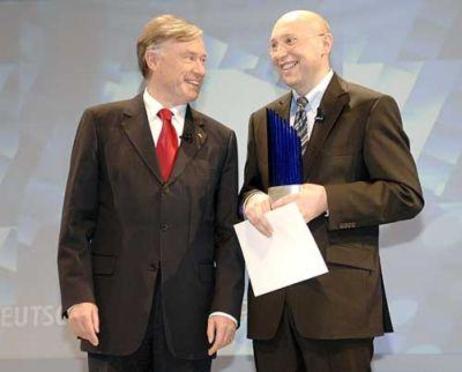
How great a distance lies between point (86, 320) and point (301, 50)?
3.42ft

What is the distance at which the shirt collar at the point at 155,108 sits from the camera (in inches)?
97.1

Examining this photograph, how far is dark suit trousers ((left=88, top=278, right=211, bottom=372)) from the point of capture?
227 cm

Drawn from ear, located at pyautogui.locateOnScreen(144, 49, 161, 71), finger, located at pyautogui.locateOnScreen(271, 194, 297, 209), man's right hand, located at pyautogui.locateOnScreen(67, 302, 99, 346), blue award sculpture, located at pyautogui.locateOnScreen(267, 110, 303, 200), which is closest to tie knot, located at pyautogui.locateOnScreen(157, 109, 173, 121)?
ear, located at pyautogui.locateOnScreen(144, 49, 161, 71)

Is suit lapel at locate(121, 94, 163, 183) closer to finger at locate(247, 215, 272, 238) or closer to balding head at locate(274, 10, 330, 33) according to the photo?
finger at locate(247, 215, 272, 238)

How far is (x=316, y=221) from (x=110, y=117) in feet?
2.36

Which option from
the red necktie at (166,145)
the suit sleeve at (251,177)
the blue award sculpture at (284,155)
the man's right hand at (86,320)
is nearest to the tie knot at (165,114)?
the red necktie at (166,145)

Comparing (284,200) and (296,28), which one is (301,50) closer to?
(296,28)

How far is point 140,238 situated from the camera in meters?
2.31

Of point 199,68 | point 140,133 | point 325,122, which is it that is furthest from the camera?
point 199,68

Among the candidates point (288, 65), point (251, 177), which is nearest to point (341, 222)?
point (251, 177)

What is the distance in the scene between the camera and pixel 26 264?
384cm

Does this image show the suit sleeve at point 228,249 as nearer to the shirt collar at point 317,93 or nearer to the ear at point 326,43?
the shirt collar at point 317,93

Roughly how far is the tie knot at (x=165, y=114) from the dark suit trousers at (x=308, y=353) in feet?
2.30

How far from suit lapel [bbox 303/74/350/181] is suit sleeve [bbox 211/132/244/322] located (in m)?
0.29
